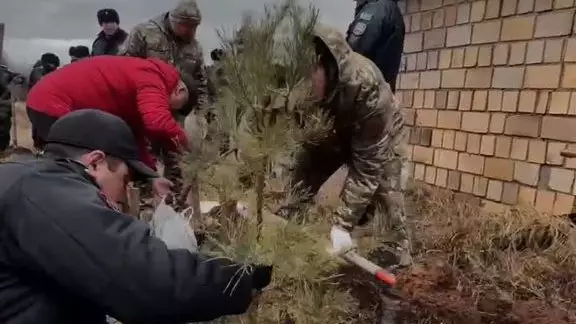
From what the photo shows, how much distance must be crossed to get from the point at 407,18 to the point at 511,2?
46.1 inches

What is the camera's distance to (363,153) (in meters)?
2.11

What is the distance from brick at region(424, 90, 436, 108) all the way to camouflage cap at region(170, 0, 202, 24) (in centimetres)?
180

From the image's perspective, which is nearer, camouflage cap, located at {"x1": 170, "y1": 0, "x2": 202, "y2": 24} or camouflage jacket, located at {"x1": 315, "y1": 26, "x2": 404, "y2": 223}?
camouflage jacket, located at {"x1": 315, "y1": 26, "x2": 404, "y2": 223}

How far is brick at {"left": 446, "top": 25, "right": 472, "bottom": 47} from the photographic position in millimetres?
3676

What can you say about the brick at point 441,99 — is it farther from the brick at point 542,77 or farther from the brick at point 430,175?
the brick at point 542,77

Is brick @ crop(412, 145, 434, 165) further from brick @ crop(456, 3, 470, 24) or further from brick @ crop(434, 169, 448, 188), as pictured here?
brick @ crop(456, 3, 470, 24)

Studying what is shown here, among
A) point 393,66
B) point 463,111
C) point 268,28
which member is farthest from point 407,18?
point 268,28

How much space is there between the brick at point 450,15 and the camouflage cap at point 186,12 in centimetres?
177

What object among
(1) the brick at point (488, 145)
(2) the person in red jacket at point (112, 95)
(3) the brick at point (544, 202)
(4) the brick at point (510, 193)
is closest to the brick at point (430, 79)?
(1) the brick at point (488, 145)

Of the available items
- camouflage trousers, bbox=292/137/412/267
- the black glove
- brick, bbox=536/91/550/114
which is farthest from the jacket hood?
brick, bbox=536/91/550/114

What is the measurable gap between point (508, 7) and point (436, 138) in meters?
1.00

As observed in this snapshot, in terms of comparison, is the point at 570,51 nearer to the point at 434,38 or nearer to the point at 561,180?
the point at 561,180

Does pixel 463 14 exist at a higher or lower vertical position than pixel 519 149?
higher

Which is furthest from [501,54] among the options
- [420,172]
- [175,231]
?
[175,231]
